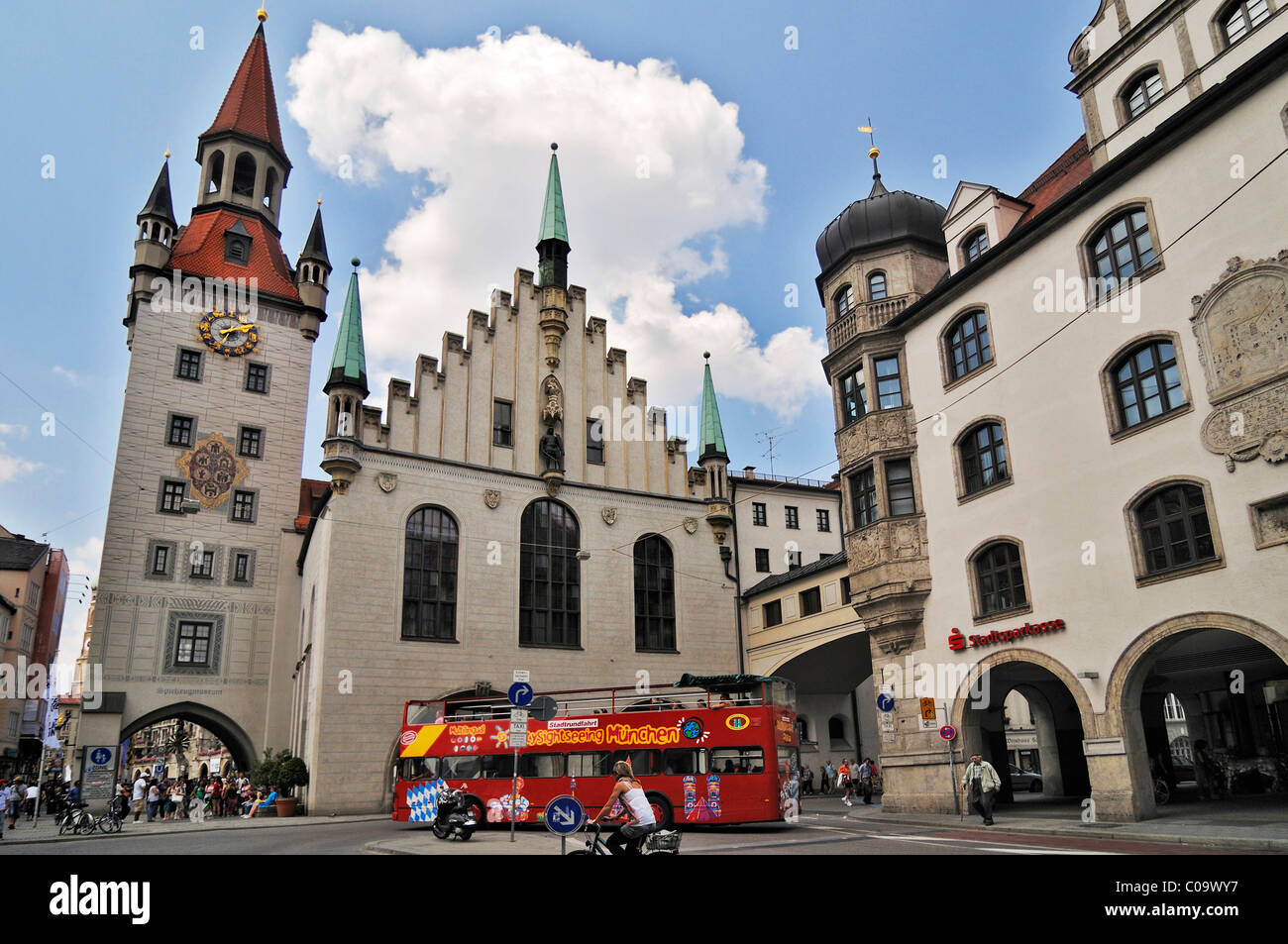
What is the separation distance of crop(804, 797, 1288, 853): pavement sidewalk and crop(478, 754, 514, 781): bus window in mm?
9336

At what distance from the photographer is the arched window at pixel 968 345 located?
982 inches

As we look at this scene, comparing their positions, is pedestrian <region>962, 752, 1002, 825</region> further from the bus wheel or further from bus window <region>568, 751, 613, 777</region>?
bus window <region>568, 751, 613, 777</region>

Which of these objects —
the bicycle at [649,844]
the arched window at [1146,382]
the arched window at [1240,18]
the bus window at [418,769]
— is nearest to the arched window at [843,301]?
the arched window at [1146,382]

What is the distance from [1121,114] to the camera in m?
22.5

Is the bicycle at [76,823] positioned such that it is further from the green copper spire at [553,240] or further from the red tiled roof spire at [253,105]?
the red tiled roof spire at [253,105]

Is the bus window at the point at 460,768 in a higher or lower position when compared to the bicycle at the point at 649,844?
higher

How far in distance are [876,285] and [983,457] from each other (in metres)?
7.67

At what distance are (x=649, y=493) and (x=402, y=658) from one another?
44.8ft

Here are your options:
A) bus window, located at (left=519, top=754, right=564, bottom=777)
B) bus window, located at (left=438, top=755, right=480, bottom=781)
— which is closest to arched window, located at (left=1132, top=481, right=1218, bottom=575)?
bus window, located at (left=519, top=754, right=564, bottom=777)

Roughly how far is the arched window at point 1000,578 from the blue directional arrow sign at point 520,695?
13.2 m

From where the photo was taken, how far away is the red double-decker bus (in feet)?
67.5

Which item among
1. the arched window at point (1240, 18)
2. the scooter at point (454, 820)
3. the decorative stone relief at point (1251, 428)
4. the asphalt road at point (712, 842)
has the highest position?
the arched window at point (1240, 18)
